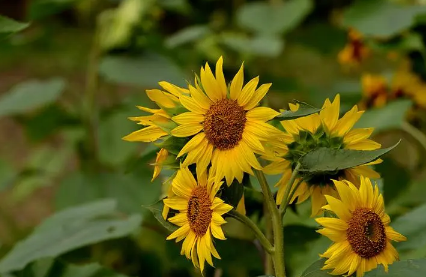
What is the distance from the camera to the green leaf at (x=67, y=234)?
2.22ft

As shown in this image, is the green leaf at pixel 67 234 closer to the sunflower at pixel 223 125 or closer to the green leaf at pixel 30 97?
the sunflower at pixel 223 125

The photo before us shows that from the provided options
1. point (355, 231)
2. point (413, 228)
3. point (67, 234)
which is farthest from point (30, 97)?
point (355, 231)

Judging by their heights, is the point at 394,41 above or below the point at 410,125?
above

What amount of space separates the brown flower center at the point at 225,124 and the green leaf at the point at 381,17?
2.30ft

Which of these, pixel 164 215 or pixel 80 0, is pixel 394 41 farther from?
pixel 164 215

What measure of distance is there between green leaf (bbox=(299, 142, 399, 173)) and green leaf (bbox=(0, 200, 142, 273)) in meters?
0.29

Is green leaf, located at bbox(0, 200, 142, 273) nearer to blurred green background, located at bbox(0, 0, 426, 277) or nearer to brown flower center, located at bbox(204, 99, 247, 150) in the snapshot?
blurred green background, located at bbox(0, 0, 426, 277)

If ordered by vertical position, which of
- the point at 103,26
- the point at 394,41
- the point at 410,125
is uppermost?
the point at 103,26

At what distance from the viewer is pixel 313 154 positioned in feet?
1.50

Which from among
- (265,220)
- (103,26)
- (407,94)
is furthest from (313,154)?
(103,26)

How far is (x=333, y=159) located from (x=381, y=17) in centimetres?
78

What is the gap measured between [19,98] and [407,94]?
2.22 ft

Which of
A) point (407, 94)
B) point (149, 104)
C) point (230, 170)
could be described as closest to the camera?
point (230, 170)

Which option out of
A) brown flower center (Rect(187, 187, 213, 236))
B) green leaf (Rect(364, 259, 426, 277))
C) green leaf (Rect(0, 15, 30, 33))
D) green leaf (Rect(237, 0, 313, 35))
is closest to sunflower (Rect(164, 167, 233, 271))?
brown flower center (Rect(187, 187, 213, 236))
